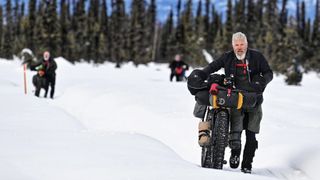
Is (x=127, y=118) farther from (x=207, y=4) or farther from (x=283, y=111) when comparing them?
(x=207, y=4)

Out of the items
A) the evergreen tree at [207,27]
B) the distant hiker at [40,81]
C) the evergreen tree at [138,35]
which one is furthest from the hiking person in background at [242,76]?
the evergreen tree at [207,27]

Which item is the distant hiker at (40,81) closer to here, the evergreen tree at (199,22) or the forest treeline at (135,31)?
the forest treeline at (135,31)

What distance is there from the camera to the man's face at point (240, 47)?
5.60 metres

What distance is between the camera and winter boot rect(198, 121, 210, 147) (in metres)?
5.59

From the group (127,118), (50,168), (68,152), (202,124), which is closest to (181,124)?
(127,118)

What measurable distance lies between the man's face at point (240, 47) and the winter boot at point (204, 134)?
894 mm

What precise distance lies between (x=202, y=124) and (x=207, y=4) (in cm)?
7719

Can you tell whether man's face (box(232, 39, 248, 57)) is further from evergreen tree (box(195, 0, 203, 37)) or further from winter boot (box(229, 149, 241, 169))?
evergreen tree (box(195, 0, 203, 37))

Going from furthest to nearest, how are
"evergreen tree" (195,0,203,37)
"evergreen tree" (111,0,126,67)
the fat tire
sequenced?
"evergreen tree" (195,0,203,37), "evergreen tree" (111,0,126,67), the fat tire

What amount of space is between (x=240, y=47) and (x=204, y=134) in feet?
3.59

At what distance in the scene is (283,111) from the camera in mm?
11508

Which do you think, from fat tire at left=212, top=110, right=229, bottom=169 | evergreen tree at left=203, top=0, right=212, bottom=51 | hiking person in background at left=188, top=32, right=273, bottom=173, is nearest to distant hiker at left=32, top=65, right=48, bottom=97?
hiking person in background at left=188, top=32, right=273, bottom=173

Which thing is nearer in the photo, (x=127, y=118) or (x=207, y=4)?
(x=127, y=118)

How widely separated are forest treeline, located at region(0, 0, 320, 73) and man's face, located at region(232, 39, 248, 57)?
38343mm
